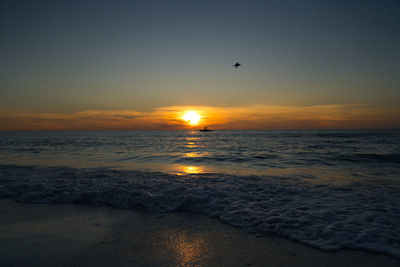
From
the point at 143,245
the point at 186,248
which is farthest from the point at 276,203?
the point at 143,245

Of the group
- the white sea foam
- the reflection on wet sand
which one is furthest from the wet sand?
the white sea foam

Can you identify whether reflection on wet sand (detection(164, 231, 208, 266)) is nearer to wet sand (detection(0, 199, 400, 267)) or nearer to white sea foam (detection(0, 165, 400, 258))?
wet sand (detection(0, 199, 400, 267))

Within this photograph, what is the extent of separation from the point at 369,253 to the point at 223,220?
231 centimetres

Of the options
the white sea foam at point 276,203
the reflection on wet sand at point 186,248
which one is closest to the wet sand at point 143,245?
the reflection on wet sand at point 186,248

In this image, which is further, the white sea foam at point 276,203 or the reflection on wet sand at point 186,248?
the white sea foam at point 276,203

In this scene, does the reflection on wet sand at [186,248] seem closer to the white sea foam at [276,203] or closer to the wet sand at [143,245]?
the wet sand at [143,245]

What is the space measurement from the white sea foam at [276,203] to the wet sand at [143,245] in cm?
38

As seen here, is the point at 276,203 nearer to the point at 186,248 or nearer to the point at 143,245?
the point at 186,248

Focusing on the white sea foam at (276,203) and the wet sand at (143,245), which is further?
the white sea foam at (276,203)

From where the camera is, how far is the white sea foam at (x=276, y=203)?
359 cm

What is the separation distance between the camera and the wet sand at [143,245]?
280 cm

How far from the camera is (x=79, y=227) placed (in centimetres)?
378

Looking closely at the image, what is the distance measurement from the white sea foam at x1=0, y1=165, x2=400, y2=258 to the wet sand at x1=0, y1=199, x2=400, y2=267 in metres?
0.38

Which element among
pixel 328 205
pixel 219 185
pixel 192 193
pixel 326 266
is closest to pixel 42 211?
pixel 192 193
